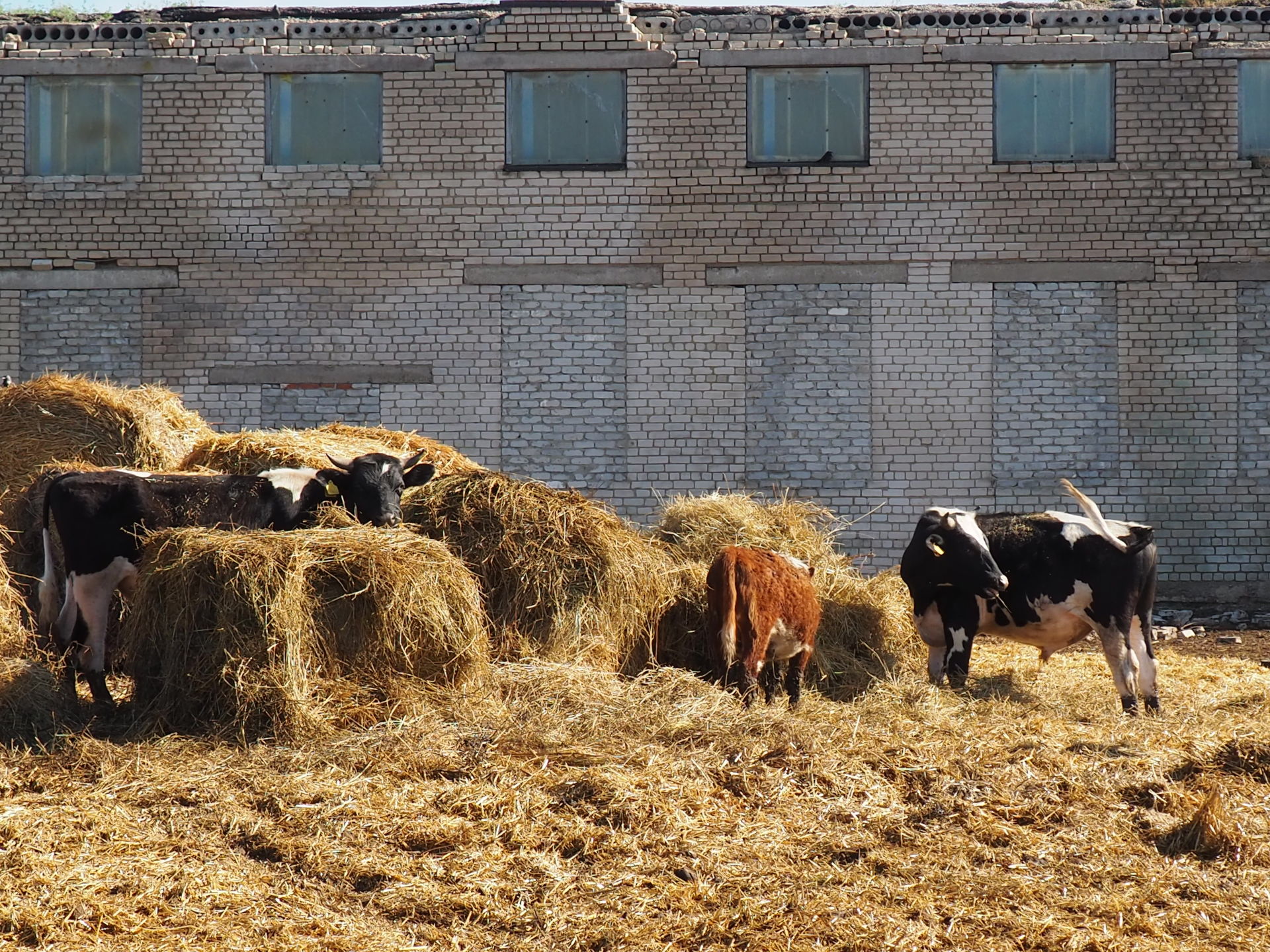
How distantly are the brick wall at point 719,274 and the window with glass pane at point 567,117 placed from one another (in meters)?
0.23

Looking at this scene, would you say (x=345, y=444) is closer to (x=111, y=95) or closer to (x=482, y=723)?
(x=482, y=723)

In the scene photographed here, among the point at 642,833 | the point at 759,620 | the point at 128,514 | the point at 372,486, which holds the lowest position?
the point at 642,833

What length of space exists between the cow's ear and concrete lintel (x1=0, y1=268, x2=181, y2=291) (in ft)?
26.4

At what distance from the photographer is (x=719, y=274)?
49.5ft

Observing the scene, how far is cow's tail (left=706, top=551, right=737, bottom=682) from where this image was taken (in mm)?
8055

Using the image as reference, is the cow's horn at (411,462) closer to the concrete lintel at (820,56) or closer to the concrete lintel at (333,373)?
the concrete lintel at (333,373)

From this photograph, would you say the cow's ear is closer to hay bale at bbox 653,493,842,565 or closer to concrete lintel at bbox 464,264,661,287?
hay bale at bbox 653,493,842,565

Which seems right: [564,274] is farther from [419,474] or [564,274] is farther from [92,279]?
[419,474]

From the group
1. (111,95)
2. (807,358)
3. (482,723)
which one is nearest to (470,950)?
(482,723)

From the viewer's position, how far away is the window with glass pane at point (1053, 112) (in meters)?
15.1

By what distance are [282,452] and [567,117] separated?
7325 mm

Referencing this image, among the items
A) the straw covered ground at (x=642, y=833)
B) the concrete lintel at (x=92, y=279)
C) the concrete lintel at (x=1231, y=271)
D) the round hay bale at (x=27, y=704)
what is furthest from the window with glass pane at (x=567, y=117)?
the round hay bale at (x=27, y=704)

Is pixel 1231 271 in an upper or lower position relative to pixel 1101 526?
upper

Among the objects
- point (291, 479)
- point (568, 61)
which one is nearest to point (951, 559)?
point (291, 479)
